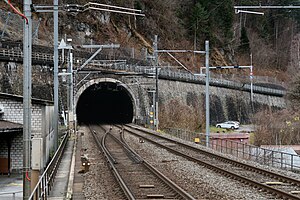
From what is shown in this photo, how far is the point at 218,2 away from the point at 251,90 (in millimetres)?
24958

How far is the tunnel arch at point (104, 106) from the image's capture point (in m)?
65.9

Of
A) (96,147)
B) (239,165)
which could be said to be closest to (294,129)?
(96,147)

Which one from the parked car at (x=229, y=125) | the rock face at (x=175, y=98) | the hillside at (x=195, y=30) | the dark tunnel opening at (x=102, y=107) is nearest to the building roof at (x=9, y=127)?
the rock face at (x=175, y=98)

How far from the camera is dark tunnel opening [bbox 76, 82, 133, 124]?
69.3 meters

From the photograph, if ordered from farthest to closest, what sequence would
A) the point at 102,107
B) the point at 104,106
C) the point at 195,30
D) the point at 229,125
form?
the point at 195,30, the point at 102,107, the point at 104,106, the point at 229,125

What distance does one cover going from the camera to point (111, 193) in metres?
15.0

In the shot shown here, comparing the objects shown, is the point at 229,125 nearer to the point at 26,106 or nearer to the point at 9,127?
the point at 9,127

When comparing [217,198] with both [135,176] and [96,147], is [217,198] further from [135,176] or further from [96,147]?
[96,147]

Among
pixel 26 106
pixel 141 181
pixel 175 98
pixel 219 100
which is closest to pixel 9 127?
pixel 141 181

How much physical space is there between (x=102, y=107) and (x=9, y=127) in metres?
51.0

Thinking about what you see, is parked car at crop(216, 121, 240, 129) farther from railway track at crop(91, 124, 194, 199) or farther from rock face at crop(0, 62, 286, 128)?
railway track at crop(91, 124, 194, 199)

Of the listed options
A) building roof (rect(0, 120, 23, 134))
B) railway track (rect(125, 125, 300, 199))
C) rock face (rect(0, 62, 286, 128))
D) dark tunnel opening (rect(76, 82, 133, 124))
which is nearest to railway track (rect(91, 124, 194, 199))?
railway track (rect(125, 125, 300, 199))

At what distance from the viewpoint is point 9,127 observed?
24.2 meters

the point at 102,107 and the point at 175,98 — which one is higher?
the point at 175,98
